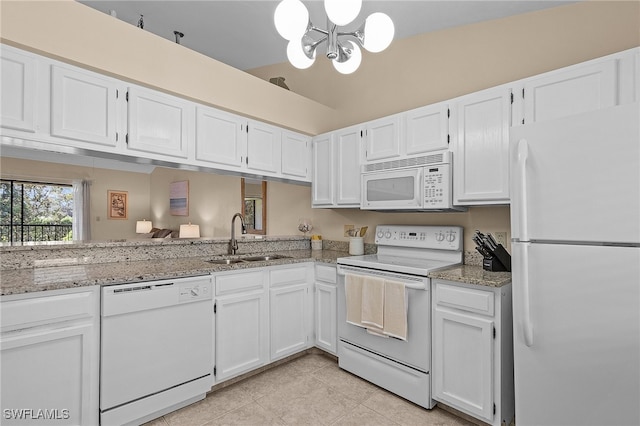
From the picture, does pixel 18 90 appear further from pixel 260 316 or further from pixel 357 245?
pixel 357 245

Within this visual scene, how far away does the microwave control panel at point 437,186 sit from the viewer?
2.32 metres

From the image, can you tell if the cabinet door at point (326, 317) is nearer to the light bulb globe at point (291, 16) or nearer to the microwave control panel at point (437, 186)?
the microwave control panel at point (437, 186)

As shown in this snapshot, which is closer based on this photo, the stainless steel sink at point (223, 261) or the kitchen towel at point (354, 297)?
the kitchen towel at point (354, 297)

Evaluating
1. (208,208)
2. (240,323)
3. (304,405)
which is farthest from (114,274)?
(208,208)

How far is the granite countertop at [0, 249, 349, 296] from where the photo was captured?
1593mm

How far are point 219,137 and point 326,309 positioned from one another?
5.79ft

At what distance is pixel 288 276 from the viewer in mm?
2719

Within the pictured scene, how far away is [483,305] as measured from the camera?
1.85m

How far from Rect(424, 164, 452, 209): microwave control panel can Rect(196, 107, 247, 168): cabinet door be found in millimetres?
1604

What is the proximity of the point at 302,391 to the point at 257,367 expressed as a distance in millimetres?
407

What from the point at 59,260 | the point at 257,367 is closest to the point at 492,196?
the point at 257,367

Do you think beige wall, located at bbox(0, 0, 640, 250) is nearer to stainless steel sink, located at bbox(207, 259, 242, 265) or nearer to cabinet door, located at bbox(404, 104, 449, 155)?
cabinet door, located at bbox(404, 104, 449, 155)

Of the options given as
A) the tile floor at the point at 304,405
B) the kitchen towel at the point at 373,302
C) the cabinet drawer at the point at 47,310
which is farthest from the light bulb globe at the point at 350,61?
the tile floor at the point at 304,405

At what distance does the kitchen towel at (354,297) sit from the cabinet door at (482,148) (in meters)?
0.97
